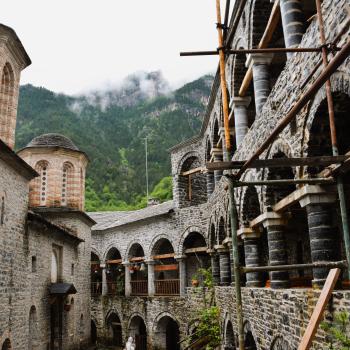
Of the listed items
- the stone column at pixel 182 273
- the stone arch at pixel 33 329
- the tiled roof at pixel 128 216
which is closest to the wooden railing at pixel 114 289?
the tiled roof at pixel 128 216

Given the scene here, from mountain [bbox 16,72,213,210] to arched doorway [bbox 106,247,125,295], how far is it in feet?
68.9

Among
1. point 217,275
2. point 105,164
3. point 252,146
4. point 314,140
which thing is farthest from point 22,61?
Answer: point 105,164

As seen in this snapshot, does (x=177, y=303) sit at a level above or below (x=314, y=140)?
below

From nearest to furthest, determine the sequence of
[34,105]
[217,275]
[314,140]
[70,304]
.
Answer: [314,140] < [217,275] < [70,304] < [34,105]

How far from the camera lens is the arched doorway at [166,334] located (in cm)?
2111

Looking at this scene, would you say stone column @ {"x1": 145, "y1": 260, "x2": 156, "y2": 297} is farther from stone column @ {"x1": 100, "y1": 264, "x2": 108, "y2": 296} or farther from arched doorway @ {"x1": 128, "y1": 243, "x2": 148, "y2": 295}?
stone column @ {"x1": 100, "y1": 264, "x2": 108, "y2": 296}

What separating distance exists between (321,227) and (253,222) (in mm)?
3726

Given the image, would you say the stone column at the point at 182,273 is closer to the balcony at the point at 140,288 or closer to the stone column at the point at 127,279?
the balcony at the point at 140,288

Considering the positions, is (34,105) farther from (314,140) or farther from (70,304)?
(314,140)

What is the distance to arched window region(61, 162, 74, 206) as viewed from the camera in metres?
21.1

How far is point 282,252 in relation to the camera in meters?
8.67

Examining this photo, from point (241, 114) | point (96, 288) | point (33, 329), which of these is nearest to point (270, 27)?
point (241, 114)

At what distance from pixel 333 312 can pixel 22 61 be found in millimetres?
13591

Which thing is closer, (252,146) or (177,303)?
(252,146)
